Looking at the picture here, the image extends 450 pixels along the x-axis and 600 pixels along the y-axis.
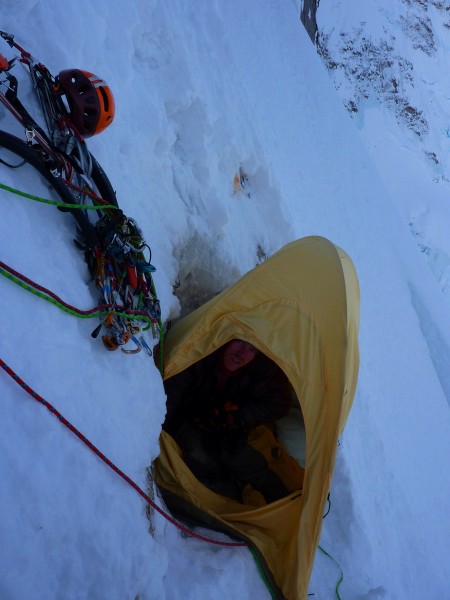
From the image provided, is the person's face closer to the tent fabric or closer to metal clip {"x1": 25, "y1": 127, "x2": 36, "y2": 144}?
the tent fabric

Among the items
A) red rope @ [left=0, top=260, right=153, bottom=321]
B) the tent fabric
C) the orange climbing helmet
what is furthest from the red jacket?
the orange climbing helmet

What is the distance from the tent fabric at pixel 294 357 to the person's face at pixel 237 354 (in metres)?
0.24

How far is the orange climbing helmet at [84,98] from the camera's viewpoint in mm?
2123

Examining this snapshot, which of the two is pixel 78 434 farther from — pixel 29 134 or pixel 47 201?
pixel 29 134

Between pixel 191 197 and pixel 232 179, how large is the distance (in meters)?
0.75

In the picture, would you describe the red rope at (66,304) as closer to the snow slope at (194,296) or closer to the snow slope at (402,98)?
the snow slope at (194,296)

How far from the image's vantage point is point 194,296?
3527 millimetres

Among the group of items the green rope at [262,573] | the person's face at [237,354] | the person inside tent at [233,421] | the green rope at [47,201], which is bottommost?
the green rope at [262,573]

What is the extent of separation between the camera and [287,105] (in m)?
5.97

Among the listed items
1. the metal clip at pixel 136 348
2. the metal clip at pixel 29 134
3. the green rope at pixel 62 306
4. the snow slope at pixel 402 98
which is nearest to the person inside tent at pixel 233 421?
the metal clip at pixel 136 348

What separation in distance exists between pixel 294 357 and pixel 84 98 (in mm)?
1687

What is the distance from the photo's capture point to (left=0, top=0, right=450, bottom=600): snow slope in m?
1.62

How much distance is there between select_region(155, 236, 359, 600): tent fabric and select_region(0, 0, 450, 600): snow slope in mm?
235

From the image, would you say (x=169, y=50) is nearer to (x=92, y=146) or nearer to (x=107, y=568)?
(x=92, y=146)
